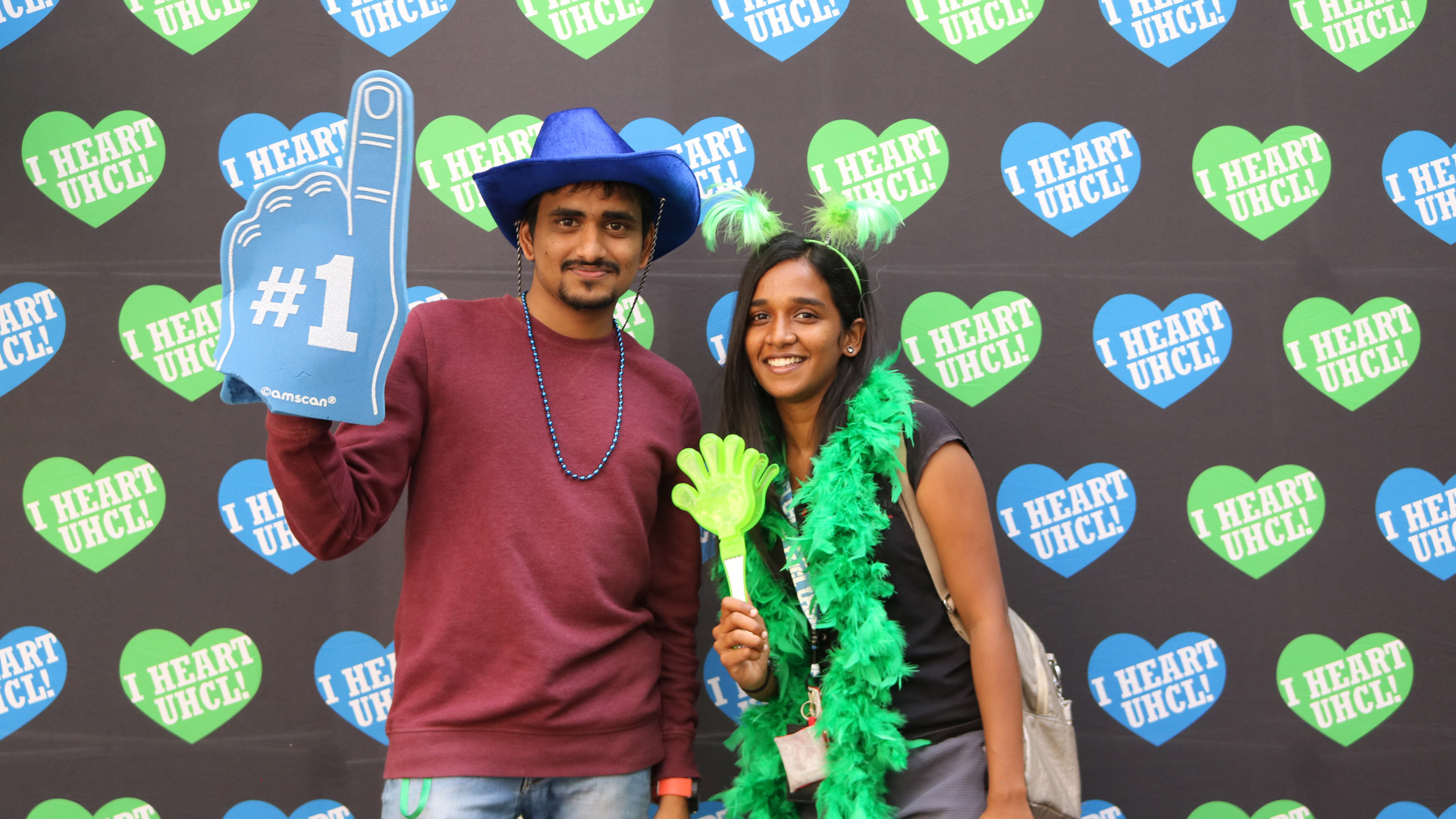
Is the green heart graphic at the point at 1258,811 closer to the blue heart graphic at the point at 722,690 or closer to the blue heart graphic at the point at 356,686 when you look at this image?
the blue heart graphic at the point at 722,690

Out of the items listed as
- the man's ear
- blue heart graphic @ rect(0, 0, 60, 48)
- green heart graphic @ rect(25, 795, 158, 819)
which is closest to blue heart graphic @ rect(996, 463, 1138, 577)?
the man's ear

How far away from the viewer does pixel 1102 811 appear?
221 centimetres

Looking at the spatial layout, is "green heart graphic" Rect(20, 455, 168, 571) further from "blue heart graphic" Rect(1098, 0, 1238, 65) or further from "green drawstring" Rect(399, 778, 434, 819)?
"blue heart graphic" Rect(1098, 0, 1238, 65)

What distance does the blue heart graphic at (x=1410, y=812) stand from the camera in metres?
2.22

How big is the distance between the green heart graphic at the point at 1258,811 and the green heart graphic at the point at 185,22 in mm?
3043

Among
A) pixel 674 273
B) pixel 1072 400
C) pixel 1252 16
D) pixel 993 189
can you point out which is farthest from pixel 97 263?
pixel 1252 16

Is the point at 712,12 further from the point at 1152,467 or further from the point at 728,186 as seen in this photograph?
the point at 1152,467

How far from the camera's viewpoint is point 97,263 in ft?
7.30

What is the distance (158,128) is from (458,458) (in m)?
1.37

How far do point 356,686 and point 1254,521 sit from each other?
221 cm

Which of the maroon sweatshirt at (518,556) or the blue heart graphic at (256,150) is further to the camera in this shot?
the blue heart graphic at (256,150)

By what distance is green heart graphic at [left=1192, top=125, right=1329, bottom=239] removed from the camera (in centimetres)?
228

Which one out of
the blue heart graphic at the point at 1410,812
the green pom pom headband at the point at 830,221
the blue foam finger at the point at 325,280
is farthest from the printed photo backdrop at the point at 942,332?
the blue foam finger at the point at 325,280

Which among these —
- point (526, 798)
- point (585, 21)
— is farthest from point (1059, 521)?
point (585, 21)
